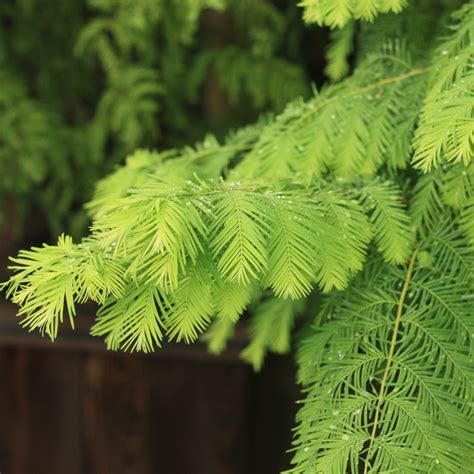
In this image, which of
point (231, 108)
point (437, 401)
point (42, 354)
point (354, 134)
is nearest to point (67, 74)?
point (231, 108)

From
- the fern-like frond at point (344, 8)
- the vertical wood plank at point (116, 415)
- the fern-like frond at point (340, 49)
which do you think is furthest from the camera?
the vertical wood plank at point (116, 415)

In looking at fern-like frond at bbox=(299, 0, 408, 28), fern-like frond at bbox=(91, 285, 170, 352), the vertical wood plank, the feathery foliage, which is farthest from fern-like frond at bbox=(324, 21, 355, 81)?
the vertical wood plank

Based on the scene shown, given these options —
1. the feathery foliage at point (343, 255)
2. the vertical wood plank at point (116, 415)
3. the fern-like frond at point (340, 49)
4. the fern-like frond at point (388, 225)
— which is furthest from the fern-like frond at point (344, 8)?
the vertical wood plank at point (116, 415)

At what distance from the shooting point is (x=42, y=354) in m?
2.12

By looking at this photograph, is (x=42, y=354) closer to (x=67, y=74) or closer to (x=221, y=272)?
(x=67, y=74)

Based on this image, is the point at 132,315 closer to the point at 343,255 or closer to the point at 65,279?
the point at 65,279

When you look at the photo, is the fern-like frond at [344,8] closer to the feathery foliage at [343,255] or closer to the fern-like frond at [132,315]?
the feathery foliage at [343,255]

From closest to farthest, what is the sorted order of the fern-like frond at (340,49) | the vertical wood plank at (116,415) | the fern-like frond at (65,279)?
the fern-like frond at (65,279) < the fern-like frond at (340,49) < the vertical wood plank at (116,415)

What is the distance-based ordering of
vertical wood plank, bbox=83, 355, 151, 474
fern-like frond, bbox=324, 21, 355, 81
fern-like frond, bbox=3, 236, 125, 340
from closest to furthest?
fern-like frond, bbox=3, 236, 125, 340 < fern-like frond, bbox=324, 21, 355, 81 < vertical wood plank, bbox=83, 355, 151, 474

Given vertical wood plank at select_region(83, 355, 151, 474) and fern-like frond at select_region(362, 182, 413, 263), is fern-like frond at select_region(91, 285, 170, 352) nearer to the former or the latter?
fern-like frond at select_region(362, 182, 413, 263)

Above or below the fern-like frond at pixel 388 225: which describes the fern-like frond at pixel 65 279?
below

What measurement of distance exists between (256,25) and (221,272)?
1.22 metres

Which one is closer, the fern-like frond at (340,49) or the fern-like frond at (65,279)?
the fern-like frond at (65,279)

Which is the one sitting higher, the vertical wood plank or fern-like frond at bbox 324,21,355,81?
fern-like frond at bbox 324,21,355,81
